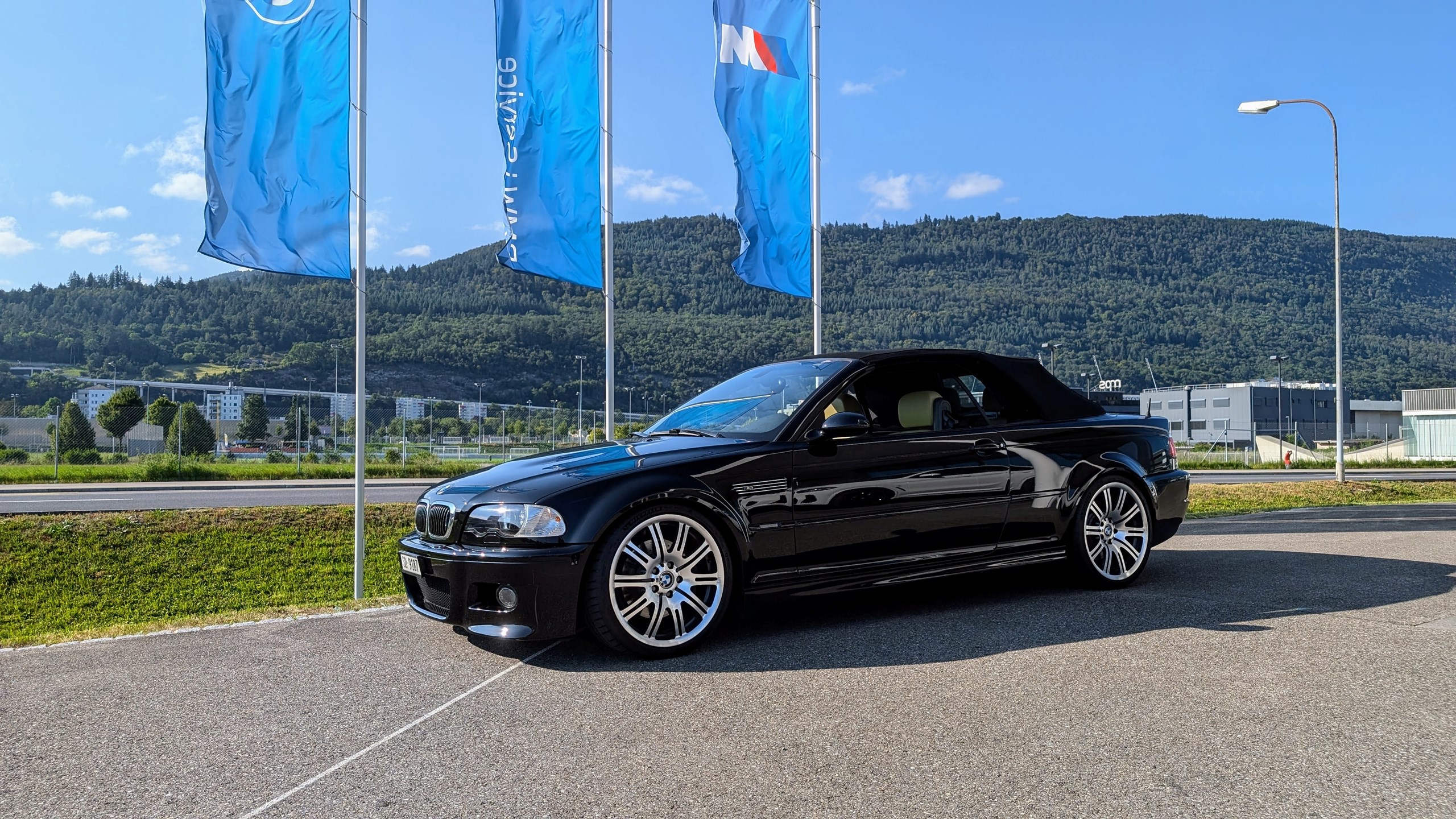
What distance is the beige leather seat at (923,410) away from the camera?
18.0ft

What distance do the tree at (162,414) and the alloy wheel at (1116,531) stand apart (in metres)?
37.8

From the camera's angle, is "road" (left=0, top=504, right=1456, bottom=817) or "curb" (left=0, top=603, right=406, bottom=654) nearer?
"road" (left=0, top=504, right=1456, bottom=817)

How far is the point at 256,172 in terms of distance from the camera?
8789 millimetres

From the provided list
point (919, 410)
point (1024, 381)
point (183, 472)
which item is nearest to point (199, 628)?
point (919, 410)

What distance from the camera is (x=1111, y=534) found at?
599 centimetres

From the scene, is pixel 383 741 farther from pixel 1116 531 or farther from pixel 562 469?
pixel 1116 531

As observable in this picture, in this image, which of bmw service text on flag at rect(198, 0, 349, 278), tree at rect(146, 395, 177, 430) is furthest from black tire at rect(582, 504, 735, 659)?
tree at rect(146, 395, 177, 430)

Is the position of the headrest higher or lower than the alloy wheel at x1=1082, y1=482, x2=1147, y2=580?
higher

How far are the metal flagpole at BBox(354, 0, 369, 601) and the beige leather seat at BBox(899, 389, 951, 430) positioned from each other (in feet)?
17.7

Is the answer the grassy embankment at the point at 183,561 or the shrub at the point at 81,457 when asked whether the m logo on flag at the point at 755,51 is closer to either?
the grassy embankment at the point at 183,561

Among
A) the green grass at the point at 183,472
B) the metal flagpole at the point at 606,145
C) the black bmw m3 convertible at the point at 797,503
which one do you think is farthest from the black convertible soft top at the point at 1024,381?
the green grass at the point at 183,472

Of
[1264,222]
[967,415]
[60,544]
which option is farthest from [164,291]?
[1264,222]

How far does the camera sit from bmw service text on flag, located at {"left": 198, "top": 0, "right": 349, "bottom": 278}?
871cm

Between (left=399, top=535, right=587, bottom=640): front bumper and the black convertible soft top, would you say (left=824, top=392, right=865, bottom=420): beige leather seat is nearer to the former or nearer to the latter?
the black convertible soft top
